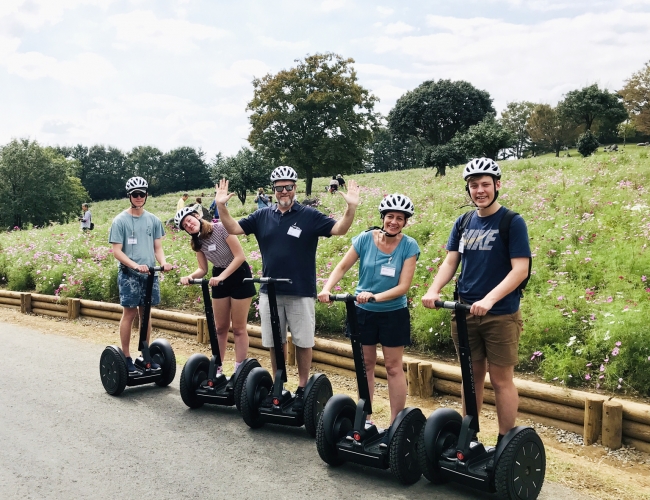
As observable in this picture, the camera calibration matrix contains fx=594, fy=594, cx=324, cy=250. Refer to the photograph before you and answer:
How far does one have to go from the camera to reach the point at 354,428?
4.32 m

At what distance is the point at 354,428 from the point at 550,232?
6.09 m

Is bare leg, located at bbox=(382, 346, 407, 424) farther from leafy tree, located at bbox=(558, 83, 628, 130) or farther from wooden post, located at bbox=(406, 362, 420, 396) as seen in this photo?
leafy tree, located at bbox=(558, 83, 628, 130)

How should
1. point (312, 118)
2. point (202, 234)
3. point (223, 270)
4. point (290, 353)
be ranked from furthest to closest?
point (312, 118) → point (290, 353) → point (223, 270) → point (202, 234)

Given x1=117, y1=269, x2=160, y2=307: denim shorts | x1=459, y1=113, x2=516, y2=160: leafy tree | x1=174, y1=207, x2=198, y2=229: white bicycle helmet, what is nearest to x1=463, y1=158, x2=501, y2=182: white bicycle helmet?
x1=174, y1=207, x2=198, y2=229: white bicycle helmet

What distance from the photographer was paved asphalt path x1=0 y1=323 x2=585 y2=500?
13.4 feet

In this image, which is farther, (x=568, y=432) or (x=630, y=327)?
(x=630, y=327)

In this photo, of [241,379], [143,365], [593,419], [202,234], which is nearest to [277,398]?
[241,379]

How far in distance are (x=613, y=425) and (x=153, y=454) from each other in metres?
3.61

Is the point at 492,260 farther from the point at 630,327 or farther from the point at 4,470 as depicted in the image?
the point at 4,470

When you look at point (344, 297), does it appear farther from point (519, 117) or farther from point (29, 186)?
point (519, 117)

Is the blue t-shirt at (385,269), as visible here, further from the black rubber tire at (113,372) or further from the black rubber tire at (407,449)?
the black rubber tire at (113,372)

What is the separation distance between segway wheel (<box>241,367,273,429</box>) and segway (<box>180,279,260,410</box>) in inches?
13.5

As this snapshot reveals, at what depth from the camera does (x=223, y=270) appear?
6.07 metres

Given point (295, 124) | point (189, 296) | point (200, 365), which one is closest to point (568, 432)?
point (200, 365)
